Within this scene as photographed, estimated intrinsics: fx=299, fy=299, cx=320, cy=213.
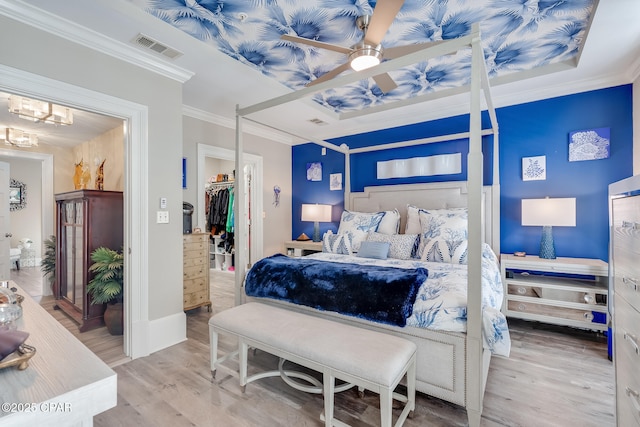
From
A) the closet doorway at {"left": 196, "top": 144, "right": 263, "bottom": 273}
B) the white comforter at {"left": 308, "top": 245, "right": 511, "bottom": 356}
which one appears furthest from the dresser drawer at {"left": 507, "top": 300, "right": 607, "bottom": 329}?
the closet doorway at {"left": 196, "top": 144, "right": 263, "bottom": 273}

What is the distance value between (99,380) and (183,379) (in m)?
1.60

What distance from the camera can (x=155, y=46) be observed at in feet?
7.76

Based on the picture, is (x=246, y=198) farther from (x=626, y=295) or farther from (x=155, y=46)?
(x=626, y=295)

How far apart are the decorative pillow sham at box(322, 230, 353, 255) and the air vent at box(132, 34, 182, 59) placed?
2.38 metres

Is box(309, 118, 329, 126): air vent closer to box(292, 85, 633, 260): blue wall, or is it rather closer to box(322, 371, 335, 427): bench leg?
box(292, 85, 633, 260): blue wall

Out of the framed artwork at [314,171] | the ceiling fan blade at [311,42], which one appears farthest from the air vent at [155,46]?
the framed artwork at [314,171]

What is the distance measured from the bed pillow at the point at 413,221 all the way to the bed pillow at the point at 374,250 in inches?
19.6

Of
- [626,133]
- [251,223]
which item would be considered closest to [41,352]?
[251,223]

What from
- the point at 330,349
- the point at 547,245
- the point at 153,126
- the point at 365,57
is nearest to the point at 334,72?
the point at 365,57

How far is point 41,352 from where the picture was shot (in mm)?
916

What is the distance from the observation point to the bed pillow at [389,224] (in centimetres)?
353

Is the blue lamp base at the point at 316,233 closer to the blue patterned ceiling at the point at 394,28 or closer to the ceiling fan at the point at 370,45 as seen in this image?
the blue patterned ceiling at the point at 394,28

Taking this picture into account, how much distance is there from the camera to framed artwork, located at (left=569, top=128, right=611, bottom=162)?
9.52 ft

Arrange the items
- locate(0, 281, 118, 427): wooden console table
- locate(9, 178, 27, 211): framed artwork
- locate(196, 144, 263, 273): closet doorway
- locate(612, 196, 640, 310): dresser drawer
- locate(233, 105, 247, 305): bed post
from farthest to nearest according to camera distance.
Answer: locate(9, 178, 27, 211): framed artwork < locate(196, 144, 263, 273): closet doorway < locate(233, 105, 247, 305): bed post < locate(612, 196, 640, 310): dresser drawer < locate(0, 281, 118, 427): wooden console table
